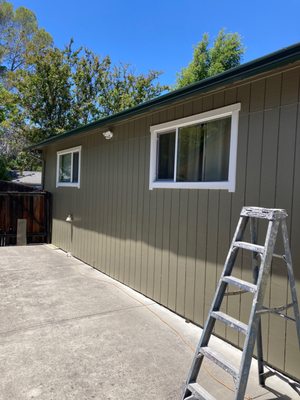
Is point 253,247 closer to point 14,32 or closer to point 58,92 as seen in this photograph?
point 58,92

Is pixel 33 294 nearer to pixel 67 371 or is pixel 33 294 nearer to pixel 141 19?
pixel 67 371

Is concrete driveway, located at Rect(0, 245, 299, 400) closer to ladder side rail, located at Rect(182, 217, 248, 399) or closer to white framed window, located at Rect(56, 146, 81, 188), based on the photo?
ladder side rail, located at Rect(182, 217, 248, 399)

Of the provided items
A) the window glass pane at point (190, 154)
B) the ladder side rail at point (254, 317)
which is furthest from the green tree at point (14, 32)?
the ladder side rail at point (254, 317)

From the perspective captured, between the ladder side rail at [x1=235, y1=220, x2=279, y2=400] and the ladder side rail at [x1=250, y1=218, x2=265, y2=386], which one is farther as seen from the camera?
the ladder side rail at [x1=250, y1=218, x2=265, y2=386]

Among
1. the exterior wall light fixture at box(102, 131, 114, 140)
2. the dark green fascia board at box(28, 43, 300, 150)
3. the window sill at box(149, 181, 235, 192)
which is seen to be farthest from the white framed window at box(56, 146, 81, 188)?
the dark green fascia board at box(28, 43, 300, 150)

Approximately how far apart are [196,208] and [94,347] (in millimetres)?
1829

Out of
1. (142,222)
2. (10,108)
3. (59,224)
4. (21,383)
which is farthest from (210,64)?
(21,383)

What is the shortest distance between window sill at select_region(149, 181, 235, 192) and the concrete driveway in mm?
1585

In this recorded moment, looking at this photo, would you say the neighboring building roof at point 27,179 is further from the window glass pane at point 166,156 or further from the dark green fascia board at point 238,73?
the dark green fascia board at point 238,73

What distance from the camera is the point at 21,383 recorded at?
8.16ft

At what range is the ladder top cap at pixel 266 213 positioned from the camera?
2.12 meters

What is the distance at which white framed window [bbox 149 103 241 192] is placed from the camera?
3373 millimetres

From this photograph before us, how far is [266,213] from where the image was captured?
218cm

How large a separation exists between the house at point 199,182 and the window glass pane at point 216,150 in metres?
0.01
